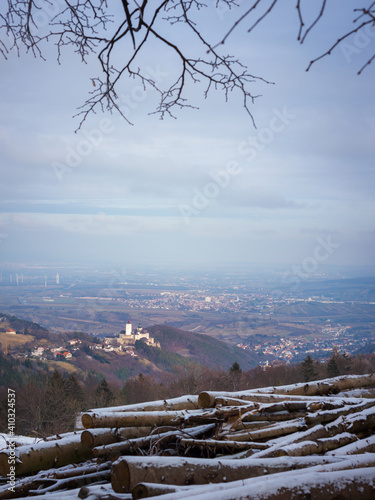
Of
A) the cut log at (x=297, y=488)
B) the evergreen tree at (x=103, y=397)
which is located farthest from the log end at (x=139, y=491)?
the evergreen tree at (x=103, y=397)

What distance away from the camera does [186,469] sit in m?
2.27

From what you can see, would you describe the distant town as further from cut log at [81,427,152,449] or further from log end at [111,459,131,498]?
log end at [111,459,131,498]

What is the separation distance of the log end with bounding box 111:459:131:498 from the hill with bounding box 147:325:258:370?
4247cm

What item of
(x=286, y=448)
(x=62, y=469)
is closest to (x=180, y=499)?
(x=286, y=448)

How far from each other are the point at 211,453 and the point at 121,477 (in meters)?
1.02

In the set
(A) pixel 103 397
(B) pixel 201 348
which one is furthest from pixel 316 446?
(B) pixel 201 348

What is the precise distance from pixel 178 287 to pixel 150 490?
8581 centimetres

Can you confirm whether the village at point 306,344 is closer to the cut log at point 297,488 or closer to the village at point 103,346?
the village at point 103,346

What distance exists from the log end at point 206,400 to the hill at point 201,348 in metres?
40.9

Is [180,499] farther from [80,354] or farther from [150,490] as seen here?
[80,354]

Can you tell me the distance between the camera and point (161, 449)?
308 cm

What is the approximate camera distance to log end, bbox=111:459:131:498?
2.14 metres

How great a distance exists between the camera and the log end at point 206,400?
3.64 metres

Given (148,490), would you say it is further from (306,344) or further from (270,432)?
(306,344)
